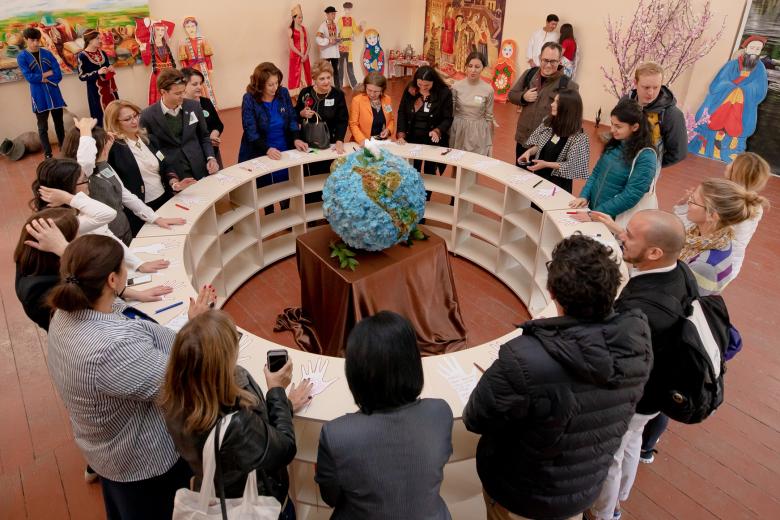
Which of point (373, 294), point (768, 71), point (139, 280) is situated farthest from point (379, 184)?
point (768, 71)

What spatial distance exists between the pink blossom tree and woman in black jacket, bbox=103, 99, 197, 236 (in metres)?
6.54

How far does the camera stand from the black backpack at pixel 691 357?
2.10m

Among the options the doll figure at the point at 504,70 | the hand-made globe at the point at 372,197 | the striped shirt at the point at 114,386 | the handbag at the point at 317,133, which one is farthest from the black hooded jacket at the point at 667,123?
the doll figure at the point at 504,70

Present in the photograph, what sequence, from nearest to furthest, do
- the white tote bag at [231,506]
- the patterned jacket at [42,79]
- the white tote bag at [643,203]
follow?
the white tote bag at [231,506]
the white tote bag at [643,203]
the patterned jacket at [42,79]

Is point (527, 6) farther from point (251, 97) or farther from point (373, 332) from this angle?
point (373, 332)

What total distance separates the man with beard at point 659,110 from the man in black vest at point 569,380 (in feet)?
8.62

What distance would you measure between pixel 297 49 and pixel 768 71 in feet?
23.0

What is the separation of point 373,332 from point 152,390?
34.4 inches

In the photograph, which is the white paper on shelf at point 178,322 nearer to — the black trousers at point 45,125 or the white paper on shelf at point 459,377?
the white paper on shelf at point 459,377

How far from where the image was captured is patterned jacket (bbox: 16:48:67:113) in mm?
6574

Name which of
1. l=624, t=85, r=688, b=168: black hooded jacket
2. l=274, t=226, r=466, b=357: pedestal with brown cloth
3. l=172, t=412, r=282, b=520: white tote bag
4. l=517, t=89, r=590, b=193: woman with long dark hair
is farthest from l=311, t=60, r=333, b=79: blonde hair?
l=172, t=412, r=282, b=520: white tote bag

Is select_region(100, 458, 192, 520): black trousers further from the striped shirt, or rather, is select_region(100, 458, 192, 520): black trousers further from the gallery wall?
the gallery wall

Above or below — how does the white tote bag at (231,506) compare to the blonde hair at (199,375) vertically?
below

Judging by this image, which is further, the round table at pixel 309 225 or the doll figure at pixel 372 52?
the doll figure at pixel 372 52
